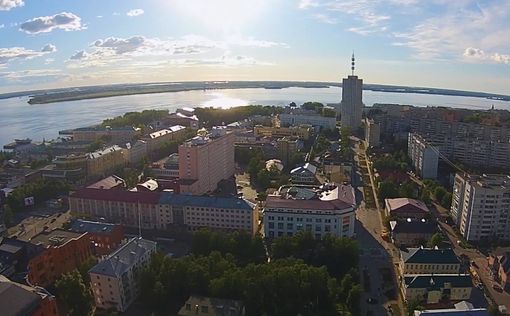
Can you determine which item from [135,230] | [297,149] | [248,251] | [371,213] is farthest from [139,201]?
[297,149]

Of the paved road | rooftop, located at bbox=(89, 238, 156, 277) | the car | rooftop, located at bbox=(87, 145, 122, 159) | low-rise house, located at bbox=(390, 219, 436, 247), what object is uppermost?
rooftop, located at bbox=(87, 145, 122, 159)

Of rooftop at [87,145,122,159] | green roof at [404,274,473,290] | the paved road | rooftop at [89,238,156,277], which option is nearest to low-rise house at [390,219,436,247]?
the paved road

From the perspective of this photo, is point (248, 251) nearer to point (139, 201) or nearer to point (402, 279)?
point (402, 279)

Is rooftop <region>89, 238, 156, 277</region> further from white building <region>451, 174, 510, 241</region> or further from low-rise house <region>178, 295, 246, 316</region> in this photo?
white building <region>451, 174, 510, 241</region>

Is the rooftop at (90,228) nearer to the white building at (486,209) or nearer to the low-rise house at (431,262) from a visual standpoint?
the low-rise house at (431,262)

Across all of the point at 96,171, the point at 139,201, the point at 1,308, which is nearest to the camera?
the point at 1,308

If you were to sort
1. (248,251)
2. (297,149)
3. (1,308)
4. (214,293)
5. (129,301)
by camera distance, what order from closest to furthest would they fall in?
(1,308) → (214,293) → (129,301) → (248,251) → (297,149)

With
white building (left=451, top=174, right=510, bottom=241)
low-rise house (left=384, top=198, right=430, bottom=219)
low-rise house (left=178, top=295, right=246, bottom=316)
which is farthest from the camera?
low-rise house (left=384, top=198, right=430, bottom=219)
